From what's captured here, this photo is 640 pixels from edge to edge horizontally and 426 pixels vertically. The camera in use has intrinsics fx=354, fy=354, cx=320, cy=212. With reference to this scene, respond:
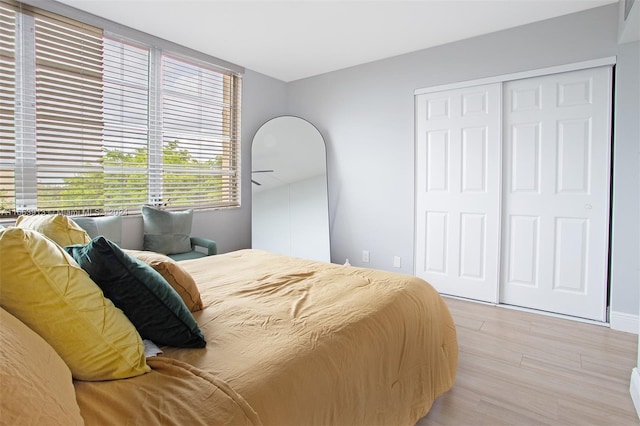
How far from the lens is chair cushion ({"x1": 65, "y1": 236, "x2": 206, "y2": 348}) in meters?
0.99

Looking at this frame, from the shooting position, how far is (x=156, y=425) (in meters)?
0.77

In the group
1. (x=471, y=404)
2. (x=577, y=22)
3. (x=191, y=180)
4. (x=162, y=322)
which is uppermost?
(x=577, y=22)

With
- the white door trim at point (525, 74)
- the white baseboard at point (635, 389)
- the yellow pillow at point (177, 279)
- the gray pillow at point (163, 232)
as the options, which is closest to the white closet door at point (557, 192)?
the white door trim at point (525, 74)

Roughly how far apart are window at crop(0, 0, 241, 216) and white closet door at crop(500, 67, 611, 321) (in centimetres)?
308

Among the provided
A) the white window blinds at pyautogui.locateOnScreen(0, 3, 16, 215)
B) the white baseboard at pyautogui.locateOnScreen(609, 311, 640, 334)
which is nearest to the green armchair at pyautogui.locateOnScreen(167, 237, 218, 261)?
the white window blinds at pyautogui.locateOnScreen(0, 3, 16, 215)

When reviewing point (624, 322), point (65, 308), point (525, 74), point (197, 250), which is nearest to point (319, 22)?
point (525, 74)

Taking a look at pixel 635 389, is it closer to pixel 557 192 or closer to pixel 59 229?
pixel 557 192

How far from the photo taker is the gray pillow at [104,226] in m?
2.65

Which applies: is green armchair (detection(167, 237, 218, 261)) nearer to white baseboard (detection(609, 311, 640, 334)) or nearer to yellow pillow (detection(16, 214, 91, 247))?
yellow pillow (detection(16, 214, 91, 247))

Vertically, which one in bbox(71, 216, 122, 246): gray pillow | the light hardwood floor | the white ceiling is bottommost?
the light hardwood floor

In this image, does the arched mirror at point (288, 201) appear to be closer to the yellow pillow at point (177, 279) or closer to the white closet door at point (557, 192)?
the white closet door at point (557, 192)

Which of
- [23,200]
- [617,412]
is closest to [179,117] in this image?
[23,200]

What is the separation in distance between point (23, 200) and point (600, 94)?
4538mm

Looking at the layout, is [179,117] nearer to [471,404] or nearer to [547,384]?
[471,404]
